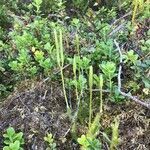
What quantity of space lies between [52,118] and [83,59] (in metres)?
0.40

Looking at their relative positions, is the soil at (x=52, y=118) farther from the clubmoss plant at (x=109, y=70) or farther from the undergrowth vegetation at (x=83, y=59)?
the clubmoss plant at (x=109, y=70)

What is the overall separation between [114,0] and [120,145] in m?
1.73

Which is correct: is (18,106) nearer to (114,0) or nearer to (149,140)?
(149,140)

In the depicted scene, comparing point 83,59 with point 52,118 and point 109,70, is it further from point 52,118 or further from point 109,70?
point 52,118

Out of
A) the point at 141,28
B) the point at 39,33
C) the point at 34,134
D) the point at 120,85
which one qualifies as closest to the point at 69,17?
the point at 39,33

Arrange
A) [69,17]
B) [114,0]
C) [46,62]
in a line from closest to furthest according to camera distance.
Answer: [46,62], [69,17], [114,0]

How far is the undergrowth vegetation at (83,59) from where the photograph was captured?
205 centimetres

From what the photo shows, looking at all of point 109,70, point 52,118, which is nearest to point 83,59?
point 109,70

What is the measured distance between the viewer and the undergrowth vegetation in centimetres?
205

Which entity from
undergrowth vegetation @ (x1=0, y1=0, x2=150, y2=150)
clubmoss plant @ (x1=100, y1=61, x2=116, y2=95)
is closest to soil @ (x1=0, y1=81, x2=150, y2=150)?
undergrowth vegetation @ (x1=0, y1=0, x2=150, y2=150)

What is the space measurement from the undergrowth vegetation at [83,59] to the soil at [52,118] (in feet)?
0.13

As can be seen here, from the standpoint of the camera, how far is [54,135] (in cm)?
206

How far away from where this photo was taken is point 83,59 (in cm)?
230

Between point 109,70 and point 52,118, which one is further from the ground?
point 109,70
